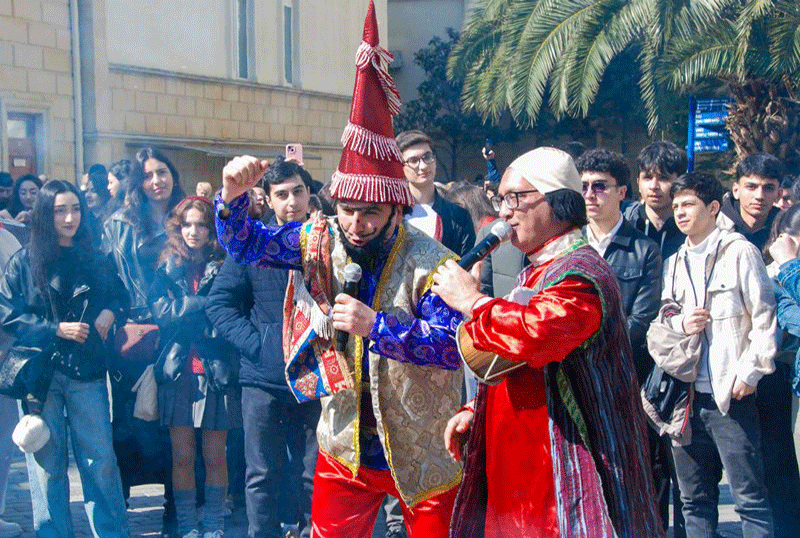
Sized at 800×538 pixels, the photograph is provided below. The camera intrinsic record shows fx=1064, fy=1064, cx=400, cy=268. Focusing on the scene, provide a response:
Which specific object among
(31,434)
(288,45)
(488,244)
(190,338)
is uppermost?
(288,45)

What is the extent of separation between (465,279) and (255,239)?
3.37 feet

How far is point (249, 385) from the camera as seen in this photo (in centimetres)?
525

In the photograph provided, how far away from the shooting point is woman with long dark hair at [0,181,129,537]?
5.15 metres

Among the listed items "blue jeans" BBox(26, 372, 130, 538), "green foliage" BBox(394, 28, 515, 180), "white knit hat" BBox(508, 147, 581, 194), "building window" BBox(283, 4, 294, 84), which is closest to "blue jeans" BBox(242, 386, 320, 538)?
"blue jeans" BBox(26, 372, 130, 538)

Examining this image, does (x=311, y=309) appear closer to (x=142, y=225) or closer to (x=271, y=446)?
(x=271, y=446)

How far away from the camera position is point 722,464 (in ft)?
16.2

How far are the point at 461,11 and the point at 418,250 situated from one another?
27010 millimetres

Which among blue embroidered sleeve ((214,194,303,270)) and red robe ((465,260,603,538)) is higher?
blue embroidered sleeve ((214,194,303,270))

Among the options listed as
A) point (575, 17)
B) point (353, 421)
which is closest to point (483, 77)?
point (575, 17)

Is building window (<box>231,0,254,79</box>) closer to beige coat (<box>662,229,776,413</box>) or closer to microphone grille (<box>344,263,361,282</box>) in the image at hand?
beige coat (<box>662,229,776,413</box>)

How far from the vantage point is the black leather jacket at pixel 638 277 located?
4.92 metres

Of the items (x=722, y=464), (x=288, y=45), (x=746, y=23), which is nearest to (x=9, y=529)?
(x=722, y=464)

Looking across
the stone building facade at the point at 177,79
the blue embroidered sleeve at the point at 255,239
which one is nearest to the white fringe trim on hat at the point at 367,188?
the blue embroidered sleeve at the point at 255,239

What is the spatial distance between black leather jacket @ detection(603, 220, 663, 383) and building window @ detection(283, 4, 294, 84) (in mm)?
18078
